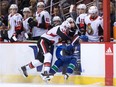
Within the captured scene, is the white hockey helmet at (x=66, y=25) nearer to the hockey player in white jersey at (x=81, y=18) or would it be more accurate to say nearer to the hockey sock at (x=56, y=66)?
the hockey player in white jersey at (x=81, y=18)

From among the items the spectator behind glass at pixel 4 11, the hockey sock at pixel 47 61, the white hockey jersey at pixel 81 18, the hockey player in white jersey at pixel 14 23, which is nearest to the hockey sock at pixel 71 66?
the hockey sock at pixel 47 61

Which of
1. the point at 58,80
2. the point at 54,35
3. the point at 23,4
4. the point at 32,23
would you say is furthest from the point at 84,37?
the point at 23,4

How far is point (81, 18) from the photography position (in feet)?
34.2

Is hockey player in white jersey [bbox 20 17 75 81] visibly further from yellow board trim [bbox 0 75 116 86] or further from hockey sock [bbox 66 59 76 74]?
hockey sock [bbox 66 59 76 74]

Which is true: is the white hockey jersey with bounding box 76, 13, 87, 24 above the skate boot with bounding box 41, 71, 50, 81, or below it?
above

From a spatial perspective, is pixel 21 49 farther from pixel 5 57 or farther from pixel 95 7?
pixel 95 7

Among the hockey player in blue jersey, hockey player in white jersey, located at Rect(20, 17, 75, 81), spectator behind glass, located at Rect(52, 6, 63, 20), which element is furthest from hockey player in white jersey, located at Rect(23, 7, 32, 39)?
the hockey player in blue jersey

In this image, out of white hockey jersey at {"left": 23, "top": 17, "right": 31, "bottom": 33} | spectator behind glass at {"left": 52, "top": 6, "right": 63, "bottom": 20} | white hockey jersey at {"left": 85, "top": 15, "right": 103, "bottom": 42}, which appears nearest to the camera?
white hockey jersey at {"left": 85, "top": 15, "right": 103, "bottom": 42}

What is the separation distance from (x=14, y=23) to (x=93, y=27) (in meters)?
1.54

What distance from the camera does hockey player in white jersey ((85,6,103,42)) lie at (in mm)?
10305

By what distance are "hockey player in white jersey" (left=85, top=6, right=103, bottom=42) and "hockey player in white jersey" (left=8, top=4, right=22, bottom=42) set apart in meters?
1.32

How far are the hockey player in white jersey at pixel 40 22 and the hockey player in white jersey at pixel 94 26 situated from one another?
2.56 feet

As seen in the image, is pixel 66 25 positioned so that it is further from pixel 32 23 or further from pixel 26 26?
pixel 26 26

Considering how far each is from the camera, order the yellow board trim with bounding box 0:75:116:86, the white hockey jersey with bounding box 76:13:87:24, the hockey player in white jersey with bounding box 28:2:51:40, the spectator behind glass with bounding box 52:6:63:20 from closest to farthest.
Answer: the yellow board trim with bounding box 0:75:116:86, the white hockey jersey with bounding box 76:13:87:24, the spectator behind glass with bounding box 52:6:63:20, the hockey player in white jersey with bounding box 28:2:51:40
